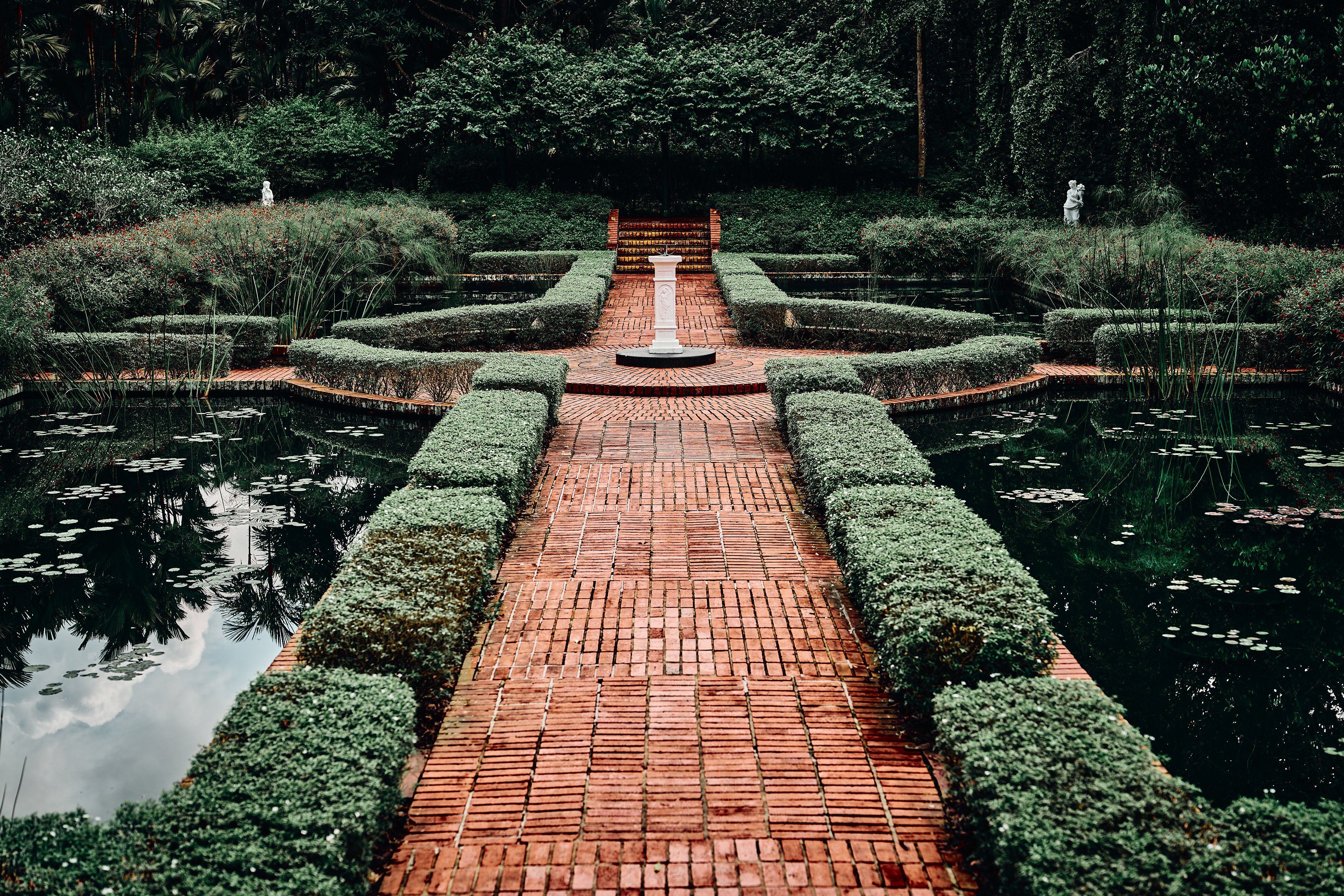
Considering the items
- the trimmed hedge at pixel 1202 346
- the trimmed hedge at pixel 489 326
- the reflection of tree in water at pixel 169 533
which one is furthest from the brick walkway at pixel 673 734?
the trimmed hedge at pixel 489 326

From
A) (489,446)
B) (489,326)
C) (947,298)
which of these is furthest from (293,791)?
(947,298)

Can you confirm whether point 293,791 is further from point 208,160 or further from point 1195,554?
point 208,160

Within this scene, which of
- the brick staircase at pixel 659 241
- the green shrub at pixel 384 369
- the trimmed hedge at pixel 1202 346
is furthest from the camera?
the brick staircase at pixel 659 241

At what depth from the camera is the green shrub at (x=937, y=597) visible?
3943mm

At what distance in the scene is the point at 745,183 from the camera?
28844 mm

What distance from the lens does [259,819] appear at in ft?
9.31

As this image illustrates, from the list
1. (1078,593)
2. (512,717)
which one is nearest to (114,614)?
(512,717)

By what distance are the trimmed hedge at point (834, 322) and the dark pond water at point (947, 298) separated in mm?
1808

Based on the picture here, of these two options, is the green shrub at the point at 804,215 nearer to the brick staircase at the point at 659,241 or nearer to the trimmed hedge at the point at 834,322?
the brick staircase at the point at 659,241

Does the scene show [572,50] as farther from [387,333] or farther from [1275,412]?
[1275,412]

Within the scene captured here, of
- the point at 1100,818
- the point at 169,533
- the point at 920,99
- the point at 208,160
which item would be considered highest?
the point at 920,99

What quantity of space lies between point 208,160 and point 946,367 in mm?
21243

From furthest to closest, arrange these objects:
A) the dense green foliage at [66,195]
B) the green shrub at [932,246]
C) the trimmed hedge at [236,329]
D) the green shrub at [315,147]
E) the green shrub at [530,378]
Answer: the green shrub at [315,147] < the green shrub at [932,246] < the dense green foliage at [66,195] < the trimmed hedge at [236,329] < the green shrub at [530,378]

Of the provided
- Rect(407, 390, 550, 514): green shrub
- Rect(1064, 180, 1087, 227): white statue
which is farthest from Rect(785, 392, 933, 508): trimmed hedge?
Rect(1064, 180, 1087, 227): white statue
